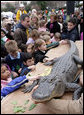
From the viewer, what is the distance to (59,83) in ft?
6.47

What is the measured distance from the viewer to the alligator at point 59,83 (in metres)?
1.65

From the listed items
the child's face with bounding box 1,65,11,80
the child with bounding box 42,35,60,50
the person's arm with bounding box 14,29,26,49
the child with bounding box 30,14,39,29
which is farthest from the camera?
the child with bounding box 30,14,39,29

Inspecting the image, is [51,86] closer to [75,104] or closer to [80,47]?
[75,104]

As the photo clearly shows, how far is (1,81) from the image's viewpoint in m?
2.41

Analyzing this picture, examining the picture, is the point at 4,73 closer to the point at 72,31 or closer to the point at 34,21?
the point at 72,31

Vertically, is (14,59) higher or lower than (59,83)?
higher

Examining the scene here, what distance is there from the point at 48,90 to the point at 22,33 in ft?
8.64

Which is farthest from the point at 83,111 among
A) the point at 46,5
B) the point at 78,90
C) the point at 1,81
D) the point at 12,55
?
the point at 46,5

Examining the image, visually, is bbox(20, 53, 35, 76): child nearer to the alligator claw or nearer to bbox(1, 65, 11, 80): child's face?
bbox(1, 65, 11, 80): child's face

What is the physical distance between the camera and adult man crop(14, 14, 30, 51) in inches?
158

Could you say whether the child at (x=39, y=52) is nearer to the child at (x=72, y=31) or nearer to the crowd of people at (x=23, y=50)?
the crowd of people at (x=23, y=50)

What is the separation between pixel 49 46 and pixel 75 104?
2.80 m

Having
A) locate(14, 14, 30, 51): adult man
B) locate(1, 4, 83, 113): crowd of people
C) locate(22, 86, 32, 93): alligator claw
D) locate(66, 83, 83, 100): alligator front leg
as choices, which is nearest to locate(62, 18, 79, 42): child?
locate(1, 4, 83, 113): crowd of people

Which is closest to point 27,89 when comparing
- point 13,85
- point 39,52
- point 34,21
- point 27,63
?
point 13,85
